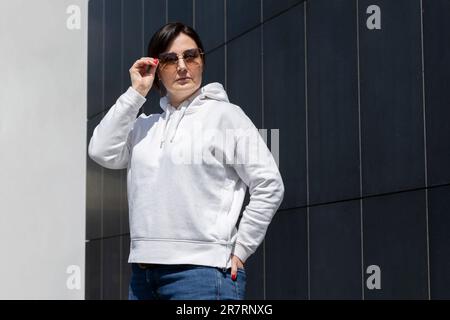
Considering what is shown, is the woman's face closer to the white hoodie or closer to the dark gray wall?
the white hoodie

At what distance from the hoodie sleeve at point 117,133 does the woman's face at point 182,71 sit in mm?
140

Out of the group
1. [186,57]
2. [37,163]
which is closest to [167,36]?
[186,57]

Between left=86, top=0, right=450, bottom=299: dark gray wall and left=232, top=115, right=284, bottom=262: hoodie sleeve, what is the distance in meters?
3.06

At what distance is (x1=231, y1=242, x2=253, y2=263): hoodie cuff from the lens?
4148 millimetres

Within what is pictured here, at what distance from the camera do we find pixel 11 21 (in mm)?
10891

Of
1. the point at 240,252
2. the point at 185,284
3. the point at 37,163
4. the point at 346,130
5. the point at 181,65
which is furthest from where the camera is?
the point at 37,163

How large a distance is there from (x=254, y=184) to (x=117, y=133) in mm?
583

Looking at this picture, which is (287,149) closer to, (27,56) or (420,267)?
(420,267)

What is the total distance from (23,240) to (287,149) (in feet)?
9.24

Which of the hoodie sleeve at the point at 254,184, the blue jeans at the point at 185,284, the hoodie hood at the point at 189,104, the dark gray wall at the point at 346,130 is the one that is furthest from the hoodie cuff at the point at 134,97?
the dark gray wall at the point at 346,130

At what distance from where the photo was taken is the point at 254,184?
166 inches

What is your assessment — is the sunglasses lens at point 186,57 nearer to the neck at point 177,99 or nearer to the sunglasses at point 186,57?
the sunglasses at point 186,57

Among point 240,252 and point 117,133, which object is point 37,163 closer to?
point 117,133

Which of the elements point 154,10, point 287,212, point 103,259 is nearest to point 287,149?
point 287,212
